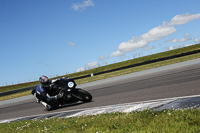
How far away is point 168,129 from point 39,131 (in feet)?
11.2

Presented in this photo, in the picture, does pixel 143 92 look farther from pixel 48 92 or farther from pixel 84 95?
pixel 48 92

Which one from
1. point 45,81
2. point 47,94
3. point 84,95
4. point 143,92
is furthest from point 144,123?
point 47,94

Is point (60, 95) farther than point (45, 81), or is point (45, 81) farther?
point (45, 81)

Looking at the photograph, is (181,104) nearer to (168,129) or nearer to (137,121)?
(137,121)

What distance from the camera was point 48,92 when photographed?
456 inches

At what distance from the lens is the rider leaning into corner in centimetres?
1129

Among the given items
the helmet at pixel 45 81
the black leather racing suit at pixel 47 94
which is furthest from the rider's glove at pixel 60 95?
the helmet at pixel 45 81

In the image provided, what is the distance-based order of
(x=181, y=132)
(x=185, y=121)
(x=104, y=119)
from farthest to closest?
(x=104, y=119) < (x=185, y=121) < (x=181, y=132)

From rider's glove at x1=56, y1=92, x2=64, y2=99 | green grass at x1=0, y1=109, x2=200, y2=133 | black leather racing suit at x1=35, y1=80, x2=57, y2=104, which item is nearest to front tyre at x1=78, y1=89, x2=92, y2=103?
rider's glove at x1=56, y1=92, x2=64, y2=99

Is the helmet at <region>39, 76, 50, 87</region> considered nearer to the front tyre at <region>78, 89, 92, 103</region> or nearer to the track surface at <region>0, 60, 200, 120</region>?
the track surface at <region>0, 60, 200, 120</region>

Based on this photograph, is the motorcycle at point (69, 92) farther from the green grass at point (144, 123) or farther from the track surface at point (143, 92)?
the green grass at point (144, 123)

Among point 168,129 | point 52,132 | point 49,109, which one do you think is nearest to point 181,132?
point 168,129

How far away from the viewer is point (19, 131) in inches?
291

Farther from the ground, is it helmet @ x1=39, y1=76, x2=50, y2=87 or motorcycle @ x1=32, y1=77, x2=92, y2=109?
helmet @ x1=39, y1=76, x2=50, y2=87
